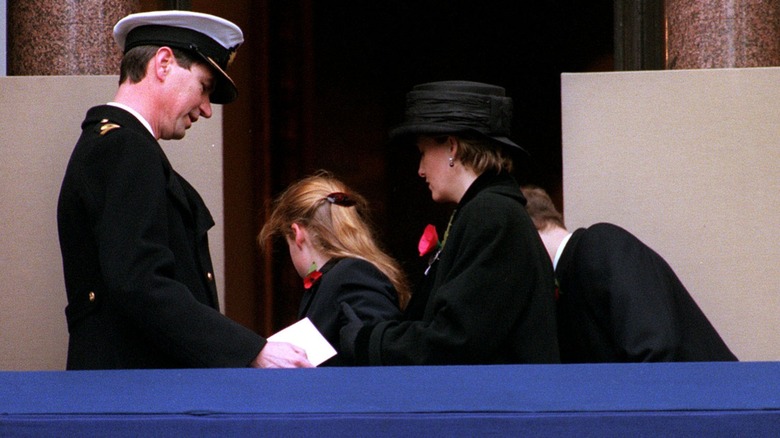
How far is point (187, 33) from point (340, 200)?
1199 millimetres

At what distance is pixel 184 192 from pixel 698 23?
220 cm

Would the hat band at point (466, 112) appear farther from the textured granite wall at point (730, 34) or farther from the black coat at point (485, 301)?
the textured granite wall at point (730, 34)

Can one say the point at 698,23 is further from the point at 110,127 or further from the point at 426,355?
the point at 110,127

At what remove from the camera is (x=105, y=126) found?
2.85m

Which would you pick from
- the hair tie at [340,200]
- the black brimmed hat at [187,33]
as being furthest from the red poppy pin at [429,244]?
the black brimmed hat at [187,33]

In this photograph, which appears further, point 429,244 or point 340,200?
point 340,200

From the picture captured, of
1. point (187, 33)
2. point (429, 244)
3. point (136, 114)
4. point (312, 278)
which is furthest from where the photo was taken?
point (312, 278)

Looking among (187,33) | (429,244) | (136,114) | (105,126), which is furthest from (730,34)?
(105,126)

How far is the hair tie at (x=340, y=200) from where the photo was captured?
13.6 ft

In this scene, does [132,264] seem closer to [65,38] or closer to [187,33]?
[187,33]

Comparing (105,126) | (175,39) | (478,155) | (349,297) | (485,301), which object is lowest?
(349,297)

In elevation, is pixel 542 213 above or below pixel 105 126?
below

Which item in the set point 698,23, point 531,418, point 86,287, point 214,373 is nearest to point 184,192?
point 86,287

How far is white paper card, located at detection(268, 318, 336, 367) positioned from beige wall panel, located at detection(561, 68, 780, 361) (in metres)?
1.13
